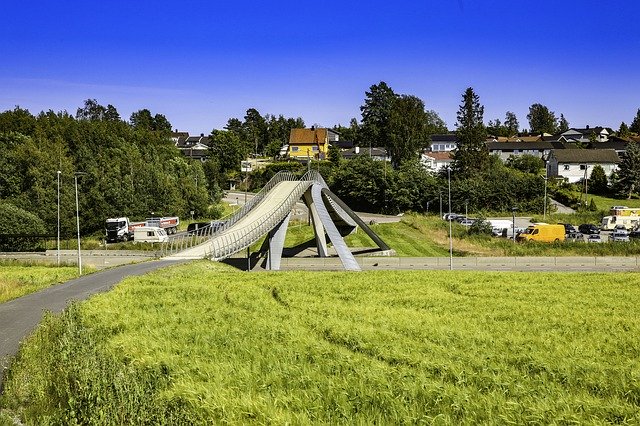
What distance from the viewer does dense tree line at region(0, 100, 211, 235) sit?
72.4 meters

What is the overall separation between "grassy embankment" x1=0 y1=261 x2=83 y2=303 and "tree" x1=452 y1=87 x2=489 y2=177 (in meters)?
62.0

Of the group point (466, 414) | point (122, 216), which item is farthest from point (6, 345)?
point (122, 216)

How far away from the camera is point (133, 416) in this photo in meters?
13.2

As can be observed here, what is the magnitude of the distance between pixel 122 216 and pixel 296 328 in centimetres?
5784

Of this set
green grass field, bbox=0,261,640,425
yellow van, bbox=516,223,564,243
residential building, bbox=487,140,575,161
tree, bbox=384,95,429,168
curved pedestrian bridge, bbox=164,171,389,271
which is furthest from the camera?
residential building, bbox=487,140,575,161

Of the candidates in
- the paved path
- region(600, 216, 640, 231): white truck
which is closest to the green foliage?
region(600, 216, 640, 231): white truck

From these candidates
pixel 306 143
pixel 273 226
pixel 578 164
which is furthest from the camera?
pixel 306 143

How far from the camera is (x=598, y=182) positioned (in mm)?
94438

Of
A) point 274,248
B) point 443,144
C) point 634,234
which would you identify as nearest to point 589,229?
point 634,234

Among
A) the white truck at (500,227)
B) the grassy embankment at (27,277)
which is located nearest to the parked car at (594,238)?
the white truck at (500,227)

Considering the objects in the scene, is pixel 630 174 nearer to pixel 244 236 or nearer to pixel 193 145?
pixel 244 236

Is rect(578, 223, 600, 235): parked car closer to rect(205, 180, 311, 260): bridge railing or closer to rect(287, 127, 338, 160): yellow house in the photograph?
rect(205, 180, 311, 260): bridge railing

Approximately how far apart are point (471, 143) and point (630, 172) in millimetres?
21593

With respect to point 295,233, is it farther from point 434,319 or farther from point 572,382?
point 572,382
